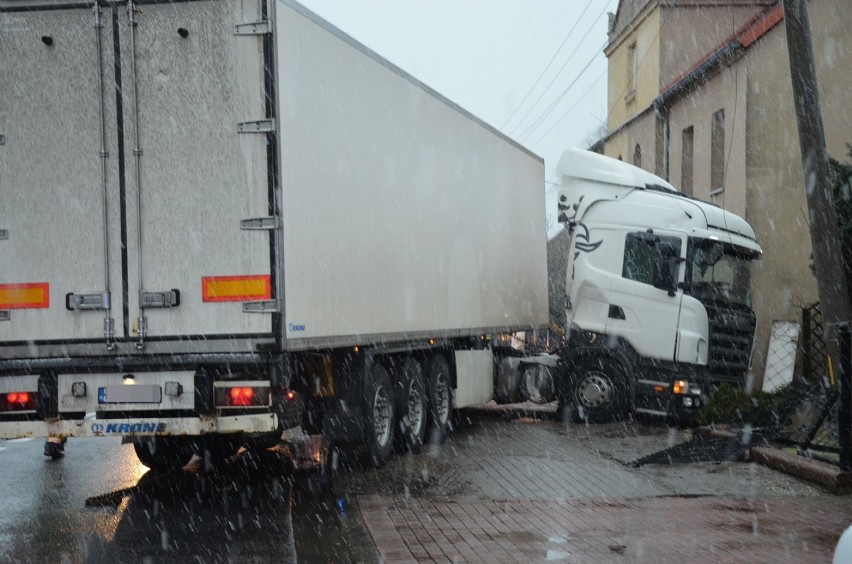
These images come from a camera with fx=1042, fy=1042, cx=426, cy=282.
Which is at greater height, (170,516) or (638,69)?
(638,69)

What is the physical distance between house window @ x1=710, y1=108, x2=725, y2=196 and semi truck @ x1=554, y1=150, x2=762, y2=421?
7.78 m

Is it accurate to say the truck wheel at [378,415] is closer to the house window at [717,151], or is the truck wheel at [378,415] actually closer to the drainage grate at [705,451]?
the drainage grate at [705,451]

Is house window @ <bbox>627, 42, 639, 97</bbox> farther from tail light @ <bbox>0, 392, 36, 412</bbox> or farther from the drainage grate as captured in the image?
tail light @ <bbox>0, 392, 36, 412</bbox>

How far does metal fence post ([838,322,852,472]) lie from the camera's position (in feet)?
29.1

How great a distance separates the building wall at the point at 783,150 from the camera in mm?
17359

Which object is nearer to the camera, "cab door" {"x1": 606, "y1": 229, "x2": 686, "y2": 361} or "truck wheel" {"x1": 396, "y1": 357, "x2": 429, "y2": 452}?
"truck wheel" {"x1": 396, "y1": 357, "x2": 429, "y2": 452}

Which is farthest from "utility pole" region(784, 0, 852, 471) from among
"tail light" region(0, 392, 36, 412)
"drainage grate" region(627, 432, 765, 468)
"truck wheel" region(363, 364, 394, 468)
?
"tail light" region(0, 392, 36, 412)

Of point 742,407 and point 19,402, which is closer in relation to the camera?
point 19,402

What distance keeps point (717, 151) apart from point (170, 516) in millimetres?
17290

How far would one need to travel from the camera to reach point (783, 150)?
19.0 m

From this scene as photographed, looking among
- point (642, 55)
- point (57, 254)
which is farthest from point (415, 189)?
point (642, 55)

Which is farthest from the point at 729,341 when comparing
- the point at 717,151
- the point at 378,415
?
the point at 717,151

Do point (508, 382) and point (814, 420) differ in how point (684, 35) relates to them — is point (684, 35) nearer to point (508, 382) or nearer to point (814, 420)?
point (508, 382)

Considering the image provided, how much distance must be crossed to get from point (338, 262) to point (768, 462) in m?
4.72
